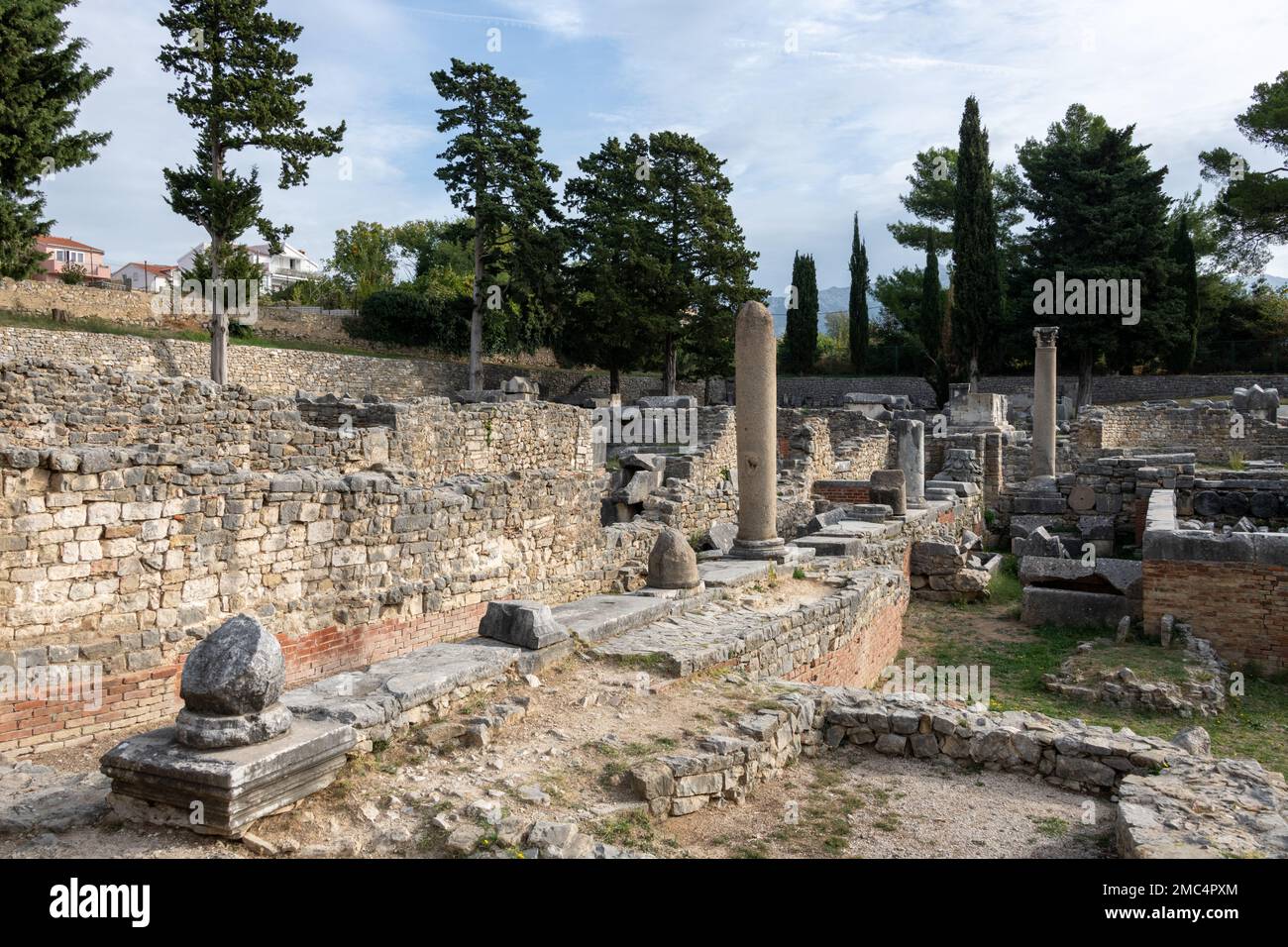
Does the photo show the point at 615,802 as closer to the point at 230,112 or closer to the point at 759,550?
the point at 759,550

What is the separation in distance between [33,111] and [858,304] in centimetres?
3772

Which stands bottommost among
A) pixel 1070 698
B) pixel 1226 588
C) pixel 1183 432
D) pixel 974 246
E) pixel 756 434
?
pixel 1070 698

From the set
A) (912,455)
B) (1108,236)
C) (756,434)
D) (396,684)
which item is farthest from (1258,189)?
(396,684)

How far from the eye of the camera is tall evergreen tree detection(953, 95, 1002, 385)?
39.7m

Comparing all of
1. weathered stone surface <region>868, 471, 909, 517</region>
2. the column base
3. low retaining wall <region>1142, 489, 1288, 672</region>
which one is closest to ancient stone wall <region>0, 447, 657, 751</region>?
the column base

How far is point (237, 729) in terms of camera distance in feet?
13.9

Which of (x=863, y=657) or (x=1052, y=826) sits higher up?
(x=1052, y=826)

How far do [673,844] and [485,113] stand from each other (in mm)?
35423

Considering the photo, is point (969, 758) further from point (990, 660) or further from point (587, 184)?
point (587, 184)

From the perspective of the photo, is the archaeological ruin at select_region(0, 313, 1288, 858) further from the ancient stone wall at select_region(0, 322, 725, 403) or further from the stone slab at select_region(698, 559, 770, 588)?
the ancient stone wall at select_region(0, 322, 725, 403)

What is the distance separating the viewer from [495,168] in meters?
35.5

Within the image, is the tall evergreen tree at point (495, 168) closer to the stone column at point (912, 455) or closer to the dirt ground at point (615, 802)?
the stone column at point (912, 455)

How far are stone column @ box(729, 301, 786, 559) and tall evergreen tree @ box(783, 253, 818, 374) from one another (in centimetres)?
3763
